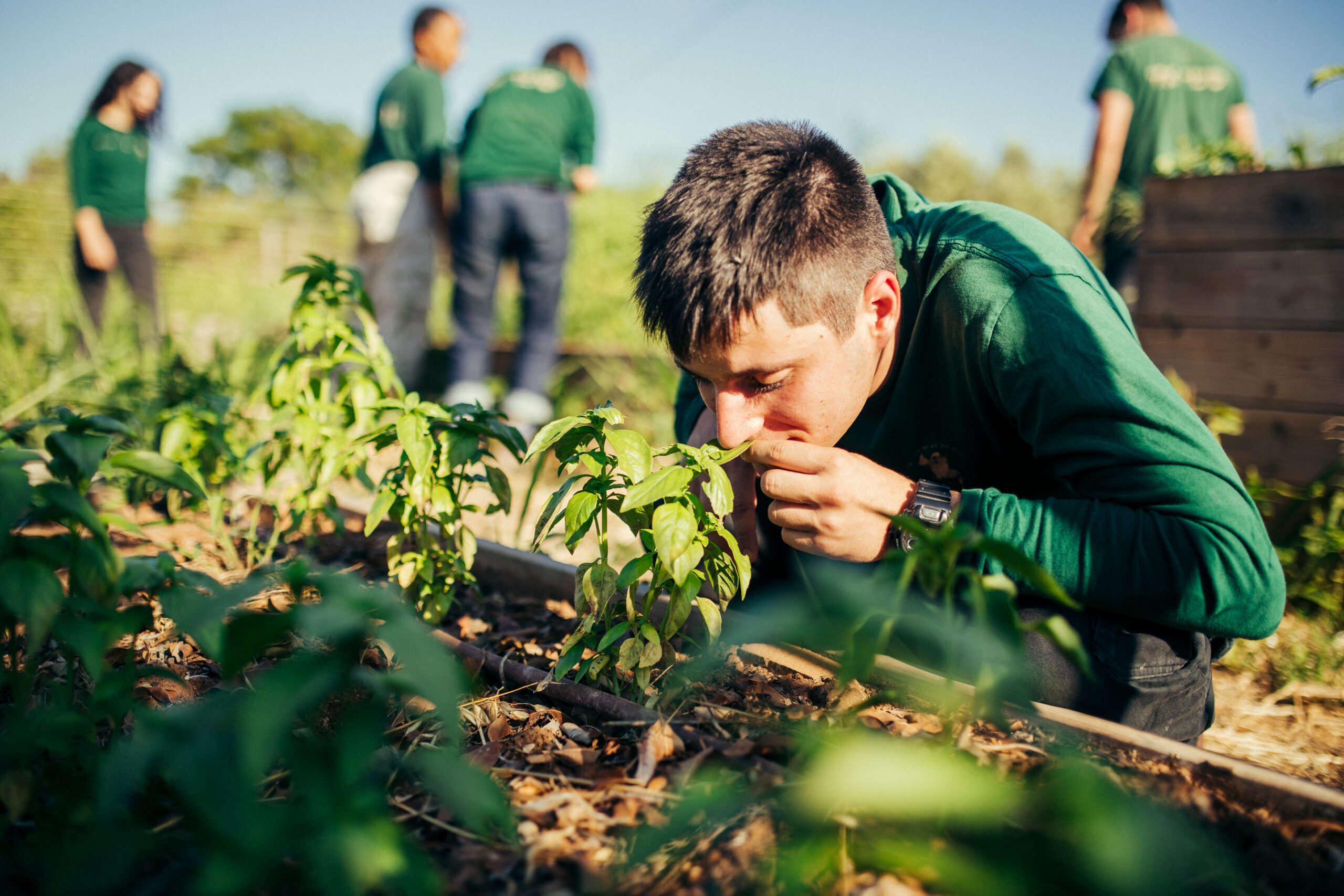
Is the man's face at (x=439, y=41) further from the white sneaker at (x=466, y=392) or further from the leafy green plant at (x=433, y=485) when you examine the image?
the leafy green plant at (x=433, y=485)

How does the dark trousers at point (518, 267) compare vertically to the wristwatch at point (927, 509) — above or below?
above

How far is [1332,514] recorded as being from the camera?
7.48ft

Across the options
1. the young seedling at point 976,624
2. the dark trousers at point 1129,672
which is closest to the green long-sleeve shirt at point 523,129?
the dark trousers at point 1129,672

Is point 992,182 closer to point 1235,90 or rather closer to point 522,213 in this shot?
point 1235,90

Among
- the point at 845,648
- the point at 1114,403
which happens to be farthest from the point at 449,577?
the point at 1114,403

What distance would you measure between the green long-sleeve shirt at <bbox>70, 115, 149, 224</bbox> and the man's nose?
4.62m

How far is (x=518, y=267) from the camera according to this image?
13.9 feet

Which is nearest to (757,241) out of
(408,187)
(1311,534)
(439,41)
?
(1311,534)

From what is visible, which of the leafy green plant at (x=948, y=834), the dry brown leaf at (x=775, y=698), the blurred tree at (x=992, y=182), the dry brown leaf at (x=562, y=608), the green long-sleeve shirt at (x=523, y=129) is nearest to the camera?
the leafy green plant at (x=948, y=834)

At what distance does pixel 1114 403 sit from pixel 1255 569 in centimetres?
35

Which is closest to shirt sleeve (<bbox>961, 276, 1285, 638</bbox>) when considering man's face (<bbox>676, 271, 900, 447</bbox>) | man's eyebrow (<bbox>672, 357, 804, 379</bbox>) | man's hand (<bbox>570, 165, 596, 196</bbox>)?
man's face (<bbox>676, 271, 900, 447</bbox>)

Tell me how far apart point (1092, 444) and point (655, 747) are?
879 mm

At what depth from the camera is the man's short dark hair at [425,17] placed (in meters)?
4.19

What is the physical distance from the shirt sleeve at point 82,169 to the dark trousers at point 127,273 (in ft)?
0.60
